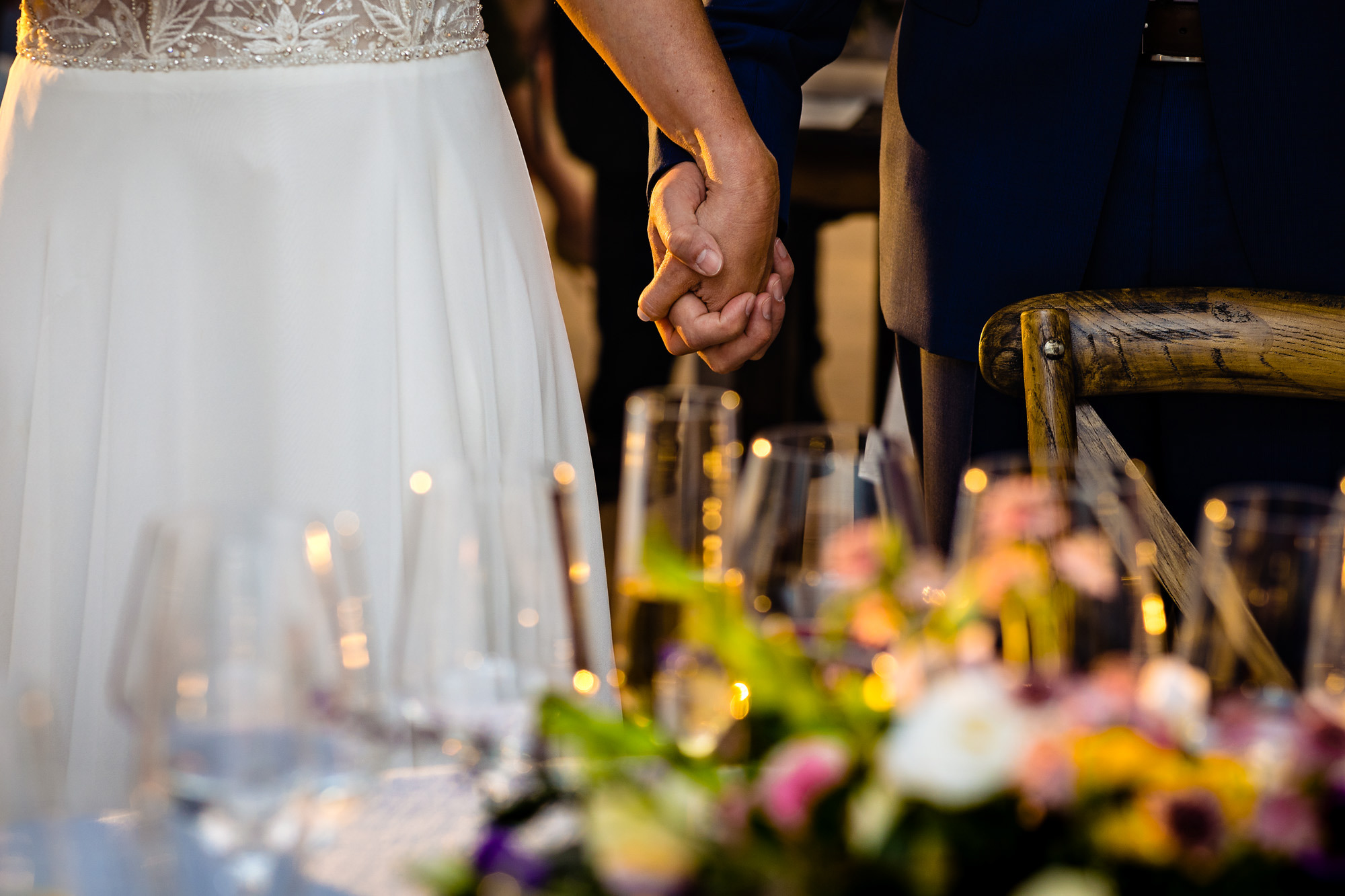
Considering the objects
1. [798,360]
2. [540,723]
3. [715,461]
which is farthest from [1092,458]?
[798,360]

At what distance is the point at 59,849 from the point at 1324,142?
1.21 meters

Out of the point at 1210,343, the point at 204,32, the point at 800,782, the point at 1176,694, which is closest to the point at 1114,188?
the point at 1210,343

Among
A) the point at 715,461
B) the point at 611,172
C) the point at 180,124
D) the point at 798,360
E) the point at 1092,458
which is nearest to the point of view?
the point at 715,461

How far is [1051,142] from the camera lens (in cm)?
125

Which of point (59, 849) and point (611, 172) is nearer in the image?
point (59, 849)

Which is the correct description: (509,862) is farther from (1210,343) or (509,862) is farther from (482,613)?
(1210,343)

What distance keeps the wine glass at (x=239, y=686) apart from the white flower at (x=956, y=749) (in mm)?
190

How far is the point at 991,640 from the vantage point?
392 mm

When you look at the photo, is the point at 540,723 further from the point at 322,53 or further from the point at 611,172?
the point at 611,172

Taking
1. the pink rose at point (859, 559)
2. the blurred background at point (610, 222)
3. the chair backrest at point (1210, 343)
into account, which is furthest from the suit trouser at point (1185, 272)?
the blurred background at point (610, 222)

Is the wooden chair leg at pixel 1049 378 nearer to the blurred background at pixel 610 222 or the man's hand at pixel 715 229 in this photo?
the man's hand at pixel 715 229

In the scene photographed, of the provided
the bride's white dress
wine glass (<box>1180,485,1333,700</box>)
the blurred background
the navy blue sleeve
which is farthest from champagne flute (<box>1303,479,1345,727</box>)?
the blurred background

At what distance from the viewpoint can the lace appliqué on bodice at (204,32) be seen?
3.61 feet

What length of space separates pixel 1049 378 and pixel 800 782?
73 centimetres
